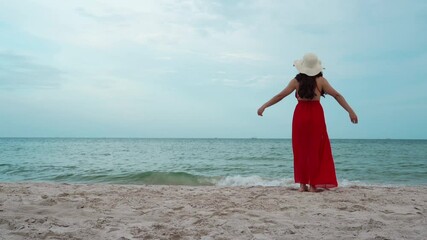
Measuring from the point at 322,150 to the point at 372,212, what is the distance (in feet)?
5.05

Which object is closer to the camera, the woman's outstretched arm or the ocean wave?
the woman's outstretched arm

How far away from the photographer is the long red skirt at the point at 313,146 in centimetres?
517

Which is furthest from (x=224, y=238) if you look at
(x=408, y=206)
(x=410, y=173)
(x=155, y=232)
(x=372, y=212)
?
(x=410, y=173)

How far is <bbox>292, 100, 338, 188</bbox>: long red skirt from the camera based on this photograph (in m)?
5.17

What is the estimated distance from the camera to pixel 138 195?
4906mm

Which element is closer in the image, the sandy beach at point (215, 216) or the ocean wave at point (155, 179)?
the sandy beach at point (215, 216)

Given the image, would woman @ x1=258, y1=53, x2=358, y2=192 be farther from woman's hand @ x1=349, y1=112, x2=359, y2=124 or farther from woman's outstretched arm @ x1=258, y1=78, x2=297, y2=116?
woman's hand @ x1=349, y1=112, x2=359, y2=124

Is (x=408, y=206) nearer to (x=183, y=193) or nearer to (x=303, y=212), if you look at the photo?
(x=303, y=212)

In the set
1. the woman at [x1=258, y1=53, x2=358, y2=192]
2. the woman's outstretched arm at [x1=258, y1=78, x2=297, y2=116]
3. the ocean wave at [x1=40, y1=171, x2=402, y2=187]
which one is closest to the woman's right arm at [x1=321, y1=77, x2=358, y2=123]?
the woman at [x1=258, y1=53, x2=358, y2=192]

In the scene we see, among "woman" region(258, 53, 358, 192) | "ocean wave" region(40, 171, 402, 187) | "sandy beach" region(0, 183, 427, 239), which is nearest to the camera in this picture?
"sandy beach" region(0, 183, 427, 239)

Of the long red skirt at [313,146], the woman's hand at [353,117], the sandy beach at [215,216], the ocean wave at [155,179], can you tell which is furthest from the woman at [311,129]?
the ocean wave at [155,179]

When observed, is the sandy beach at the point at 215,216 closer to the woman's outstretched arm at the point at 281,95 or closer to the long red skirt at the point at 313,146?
the long red skirt at the point at 313,146

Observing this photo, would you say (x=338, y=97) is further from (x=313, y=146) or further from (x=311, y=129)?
A: (x=313, y=146)

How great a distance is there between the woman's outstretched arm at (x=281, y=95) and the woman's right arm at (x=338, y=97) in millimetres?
399
